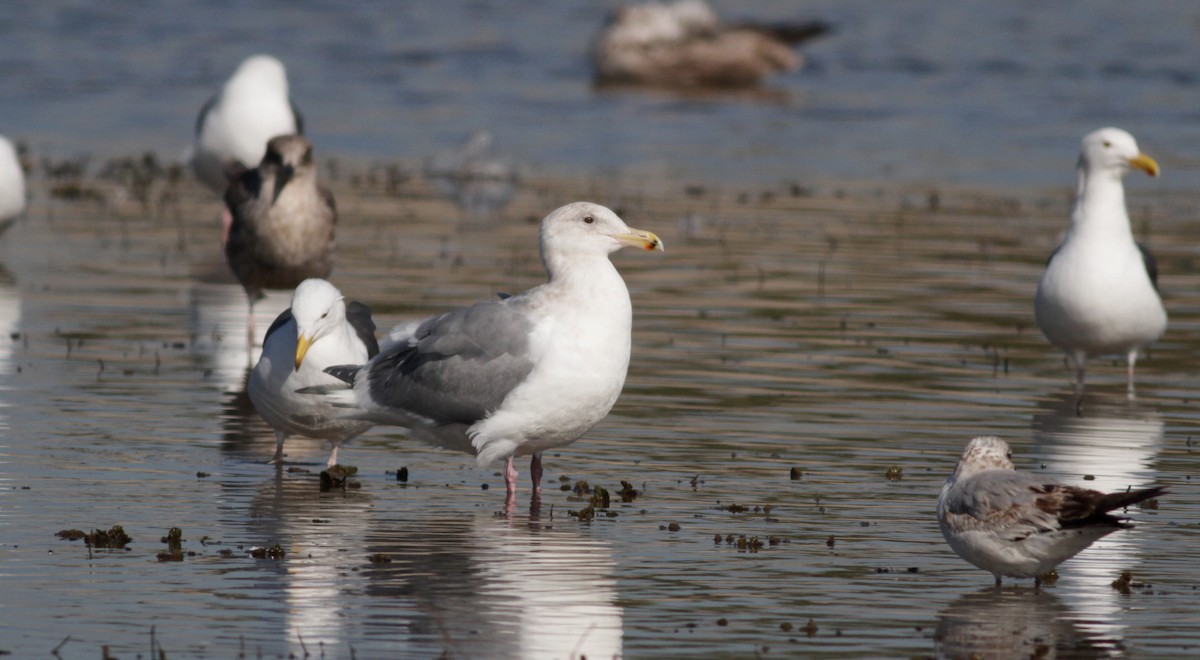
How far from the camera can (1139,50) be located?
45.0m

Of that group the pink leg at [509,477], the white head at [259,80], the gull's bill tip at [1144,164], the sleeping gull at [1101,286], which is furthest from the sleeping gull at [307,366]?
A: the white head at [259,80]

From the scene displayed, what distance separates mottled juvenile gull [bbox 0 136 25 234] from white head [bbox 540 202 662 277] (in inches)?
413

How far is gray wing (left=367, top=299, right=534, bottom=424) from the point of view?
1034 cm

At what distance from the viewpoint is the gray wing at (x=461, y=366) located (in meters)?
10.3

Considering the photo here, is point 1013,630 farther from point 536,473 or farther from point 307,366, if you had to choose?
point 307,366

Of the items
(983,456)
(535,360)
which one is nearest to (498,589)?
(535,360)

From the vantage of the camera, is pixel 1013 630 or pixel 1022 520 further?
pixel 1022 520

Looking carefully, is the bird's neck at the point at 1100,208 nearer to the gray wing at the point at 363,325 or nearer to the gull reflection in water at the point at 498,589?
the gray wing at the point at 363,325

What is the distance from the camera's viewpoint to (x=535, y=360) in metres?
10.3

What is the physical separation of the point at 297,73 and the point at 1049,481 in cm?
3426

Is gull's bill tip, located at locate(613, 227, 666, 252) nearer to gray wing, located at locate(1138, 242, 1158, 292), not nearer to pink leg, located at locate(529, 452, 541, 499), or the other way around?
pink leg, located at locate(529, 452, 541, 499)

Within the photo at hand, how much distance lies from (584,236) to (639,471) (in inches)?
64.2

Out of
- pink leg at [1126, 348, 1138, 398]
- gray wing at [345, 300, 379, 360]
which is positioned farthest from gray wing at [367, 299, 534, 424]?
pink leg at [1126, 348, 1138, 398]

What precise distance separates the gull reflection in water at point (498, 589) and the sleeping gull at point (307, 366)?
148 cm
